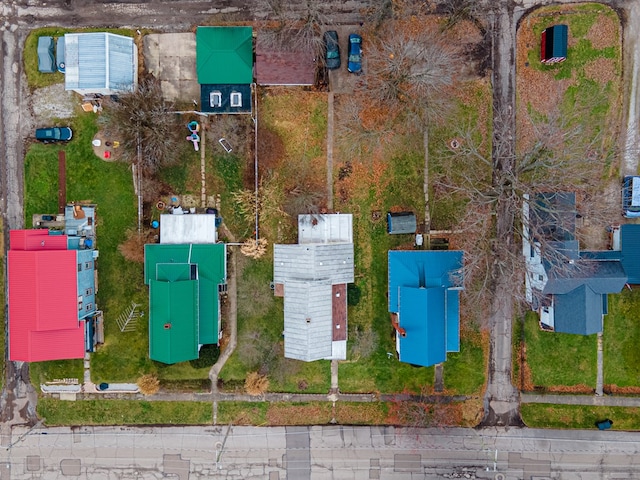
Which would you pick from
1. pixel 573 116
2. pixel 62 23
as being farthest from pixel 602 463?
pixel 62 23

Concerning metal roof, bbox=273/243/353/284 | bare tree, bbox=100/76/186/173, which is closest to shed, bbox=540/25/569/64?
metal roof, bbox=273/243/353/284

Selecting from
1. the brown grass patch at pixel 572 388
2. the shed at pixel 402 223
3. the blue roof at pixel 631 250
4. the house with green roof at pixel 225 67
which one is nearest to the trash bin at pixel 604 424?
the brown grass patch at pixel 572 388

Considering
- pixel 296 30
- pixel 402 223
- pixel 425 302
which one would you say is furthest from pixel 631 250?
pixel 296 30

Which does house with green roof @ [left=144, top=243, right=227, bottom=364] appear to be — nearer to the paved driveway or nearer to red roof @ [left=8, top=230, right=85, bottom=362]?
Answer: red roof @ [left=8, top=230, right=85, bottom=362]

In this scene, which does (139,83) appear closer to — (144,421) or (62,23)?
(62,23)

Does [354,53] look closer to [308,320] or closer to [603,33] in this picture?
[603,33]

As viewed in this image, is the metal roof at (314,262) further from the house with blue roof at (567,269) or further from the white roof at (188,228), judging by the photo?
the house with blue roof at (567,269)
